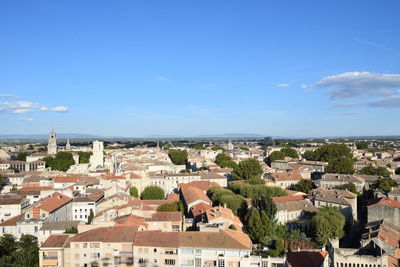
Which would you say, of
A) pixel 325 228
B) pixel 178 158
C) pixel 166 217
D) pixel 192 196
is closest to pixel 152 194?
pixel 192 196

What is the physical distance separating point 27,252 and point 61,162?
6435cm

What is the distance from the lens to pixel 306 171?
7744 centimetres

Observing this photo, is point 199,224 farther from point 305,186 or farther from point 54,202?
point 305,186

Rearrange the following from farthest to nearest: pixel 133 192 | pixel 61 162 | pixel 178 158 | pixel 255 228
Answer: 1. pixel 178 158
2. pixel 61 162
3. pixel 133 192
4. pixel 255 228

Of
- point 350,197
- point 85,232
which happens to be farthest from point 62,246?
point 350,197

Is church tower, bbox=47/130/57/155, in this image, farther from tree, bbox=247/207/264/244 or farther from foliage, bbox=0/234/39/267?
tree, bbox=247/207/264/244

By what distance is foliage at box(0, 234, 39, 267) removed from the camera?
1101 inches

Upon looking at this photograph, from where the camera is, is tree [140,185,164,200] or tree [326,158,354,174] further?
tree [326,158,354,174]

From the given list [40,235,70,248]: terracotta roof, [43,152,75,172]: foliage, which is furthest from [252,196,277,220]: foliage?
[43,152,75,172]: foliage

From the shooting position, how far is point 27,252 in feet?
96.8

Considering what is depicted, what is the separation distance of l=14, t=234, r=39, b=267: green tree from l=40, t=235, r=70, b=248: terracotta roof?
8.31 ft

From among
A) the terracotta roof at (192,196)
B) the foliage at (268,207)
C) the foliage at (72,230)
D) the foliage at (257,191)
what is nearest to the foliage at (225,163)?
the foliage at (257,191)

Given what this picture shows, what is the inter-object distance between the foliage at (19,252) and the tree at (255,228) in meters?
19.5

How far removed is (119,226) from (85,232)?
2.74m
